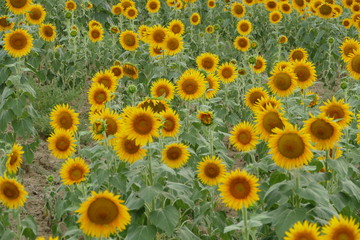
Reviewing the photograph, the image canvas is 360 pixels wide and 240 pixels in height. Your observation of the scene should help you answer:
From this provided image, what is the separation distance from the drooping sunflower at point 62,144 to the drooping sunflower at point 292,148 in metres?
1.54

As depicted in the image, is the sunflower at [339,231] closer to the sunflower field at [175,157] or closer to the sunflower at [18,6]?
the sunflower field at [175,157]

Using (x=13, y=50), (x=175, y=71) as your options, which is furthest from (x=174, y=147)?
(x=175, y=71)

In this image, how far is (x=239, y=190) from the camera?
2.80 m

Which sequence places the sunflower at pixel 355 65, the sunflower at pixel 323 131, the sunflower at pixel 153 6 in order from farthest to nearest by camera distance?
the sunflower at pixel 153 6 < the sunflower at pixel 355 65 < the sunflower at pixel 323 131

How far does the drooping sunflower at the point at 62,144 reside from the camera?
3820 mm

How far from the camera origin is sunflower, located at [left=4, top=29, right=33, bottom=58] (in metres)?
4.76

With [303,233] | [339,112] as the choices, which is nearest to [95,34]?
[339,112]

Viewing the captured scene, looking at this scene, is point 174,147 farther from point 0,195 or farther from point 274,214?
point 0,195

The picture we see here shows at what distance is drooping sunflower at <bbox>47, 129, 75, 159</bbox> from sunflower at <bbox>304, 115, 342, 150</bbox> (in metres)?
1.65

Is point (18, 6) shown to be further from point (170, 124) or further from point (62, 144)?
point (170, 124)

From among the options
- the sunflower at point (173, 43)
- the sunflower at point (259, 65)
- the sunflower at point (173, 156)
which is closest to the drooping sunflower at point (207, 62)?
the sunflower at point (173, 43)

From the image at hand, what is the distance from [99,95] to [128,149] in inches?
39.5

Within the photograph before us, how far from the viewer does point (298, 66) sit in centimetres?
424

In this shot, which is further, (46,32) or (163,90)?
(46,32)
